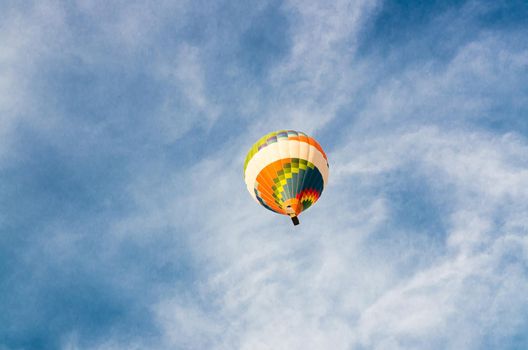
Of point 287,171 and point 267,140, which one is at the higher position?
point 267,140

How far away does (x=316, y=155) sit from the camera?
41000 millimetres

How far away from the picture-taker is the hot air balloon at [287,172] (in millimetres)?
39406

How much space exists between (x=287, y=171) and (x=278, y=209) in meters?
3.69

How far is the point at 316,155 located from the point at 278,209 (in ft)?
19.7

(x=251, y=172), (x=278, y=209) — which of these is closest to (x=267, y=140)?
(x=251, y=172)

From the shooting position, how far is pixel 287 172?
39469 millimetres

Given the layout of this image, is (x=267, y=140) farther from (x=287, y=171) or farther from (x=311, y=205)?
(x=311, y=205)

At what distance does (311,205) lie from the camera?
41219 millimetres

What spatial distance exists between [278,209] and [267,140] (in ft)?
20.9

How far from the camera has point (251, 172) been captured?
41.2 metres

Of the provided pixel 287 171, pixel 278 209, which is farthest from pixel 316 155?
pixel 278 209

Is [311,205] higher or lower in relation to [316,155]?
lower

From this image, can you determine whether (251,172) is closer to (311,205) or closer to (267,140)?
(267,140)

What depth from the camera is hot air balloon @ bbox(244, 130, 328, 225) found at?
39.4 metres
